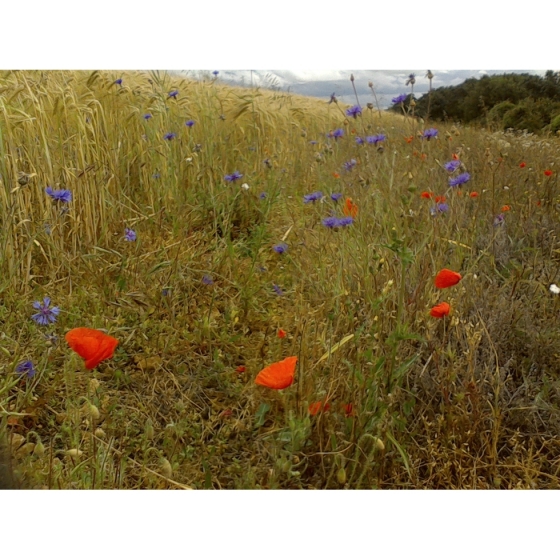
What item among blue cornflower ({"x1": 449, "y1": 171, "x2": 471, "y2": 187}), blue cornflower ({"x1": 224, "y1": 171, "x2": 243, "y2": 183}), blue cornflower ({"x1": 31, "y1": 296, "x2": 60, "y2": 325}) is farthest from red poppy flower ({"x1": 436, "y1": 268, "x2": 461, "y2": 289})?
blue cornflower ({"x1": 31, "y1": 296, "x2": 60, "y2": 325})

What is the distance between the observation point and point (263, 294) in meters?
1.68

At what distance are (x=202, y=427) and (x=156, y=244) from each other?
552 mm

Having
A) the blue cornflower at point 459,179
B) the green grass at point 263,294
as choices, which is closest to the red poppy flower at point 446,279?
the green grass at point 263,294

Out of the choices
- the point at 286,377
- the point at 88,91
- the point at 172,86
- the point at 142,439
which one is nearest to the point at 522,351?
the point at 286,377

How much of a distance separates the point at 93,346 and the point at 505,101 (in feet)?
4.54

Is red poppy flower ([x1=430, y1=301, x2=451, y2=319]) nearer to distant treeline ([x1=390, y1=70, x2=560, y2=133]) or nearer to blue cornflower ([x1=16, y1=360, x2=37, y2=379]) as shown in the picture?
distant treeline ([x1=390, y1=70, x2=560, y2=133])

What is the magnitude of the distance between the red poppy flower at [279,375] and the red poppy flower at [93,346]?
15.8 inches

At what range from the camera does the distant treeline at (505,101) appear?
1.71 meters

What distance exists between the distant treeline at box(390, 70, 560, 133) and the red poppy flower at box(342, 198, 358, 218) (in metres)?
0.31

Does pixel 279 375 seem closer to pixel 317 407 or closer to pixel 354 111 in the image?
pixel 317 407

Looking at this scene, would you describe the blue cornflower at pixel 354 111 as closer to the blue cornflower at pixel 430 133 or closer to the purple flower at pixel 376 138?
the purple flower at pixel 376 138

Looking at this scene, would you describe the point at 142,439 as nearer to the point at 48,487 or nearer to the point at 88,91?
the point at 48,487

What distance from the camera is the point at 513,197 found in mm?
1783

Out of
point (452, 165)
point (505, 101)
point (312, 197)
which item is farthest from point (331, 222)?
point (505, 101)
